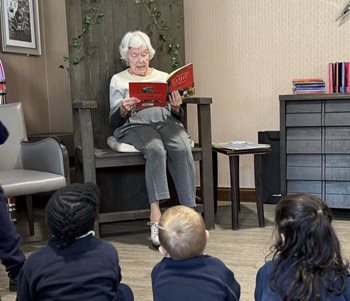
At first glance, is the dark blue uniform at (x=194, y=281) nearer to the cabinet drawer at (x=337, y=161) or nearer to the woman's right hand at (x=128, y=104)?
the woman's right hand at (x=128, y=104)

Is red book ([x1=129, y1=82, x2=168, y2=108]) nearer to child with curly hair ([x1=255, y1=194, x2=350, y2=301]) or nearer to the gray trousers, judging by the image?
the gray trousers

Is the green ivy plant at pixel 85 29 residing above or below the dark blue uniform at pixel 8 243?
above

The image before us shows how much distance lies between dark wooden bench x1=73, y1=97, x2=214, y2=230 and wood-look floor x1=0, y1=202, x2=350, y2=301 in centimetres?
14

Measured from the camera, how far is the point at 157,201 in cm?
267

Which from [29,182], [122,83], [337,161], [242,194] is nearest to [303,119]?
[337,161]

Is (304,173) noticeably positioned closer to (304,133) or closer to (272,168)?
(304,133)

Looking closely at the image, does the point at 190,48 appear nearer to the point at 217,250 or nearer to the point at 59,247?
the point at 217,250

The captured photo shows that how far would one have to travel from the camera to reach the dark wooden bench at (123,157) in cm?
270

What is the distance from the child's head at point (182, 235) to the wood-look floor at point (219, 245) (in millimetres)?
785

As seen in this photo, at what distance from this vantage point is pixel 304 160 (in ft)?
9.93

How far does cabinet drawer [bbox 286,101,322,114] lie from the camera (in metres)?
2.95

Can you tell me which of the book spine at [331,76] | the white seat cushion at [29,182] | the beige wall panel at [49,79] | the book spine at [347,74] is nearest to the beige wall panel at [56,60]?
the beige wall panel at [49,79]

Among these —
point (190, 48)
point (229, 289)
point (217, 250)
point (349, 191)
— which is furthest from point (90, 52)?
point (229, 289)

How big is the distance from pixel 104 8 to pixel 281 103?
1214mm
